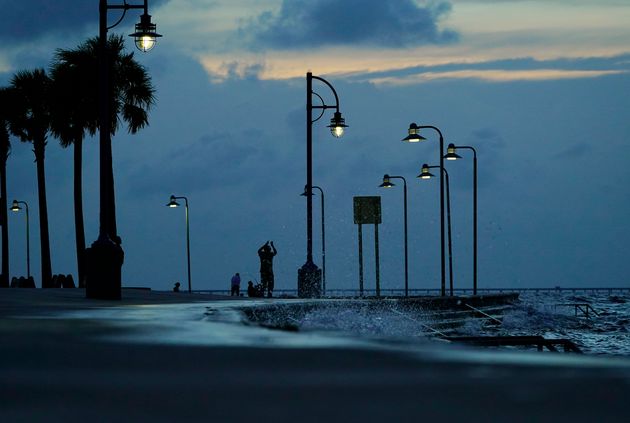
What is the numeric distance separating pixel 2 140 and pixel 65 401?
7666 centimetres

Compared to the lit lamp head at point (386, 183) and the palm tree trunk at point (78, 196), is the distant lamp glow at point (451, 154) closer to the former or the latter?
the lit lamp head at point (386, 183)

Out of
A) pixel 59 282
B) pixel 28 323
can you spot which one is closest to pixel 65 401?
pixel 28 323

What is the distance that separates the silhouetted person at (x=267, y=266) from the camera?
47062 mm

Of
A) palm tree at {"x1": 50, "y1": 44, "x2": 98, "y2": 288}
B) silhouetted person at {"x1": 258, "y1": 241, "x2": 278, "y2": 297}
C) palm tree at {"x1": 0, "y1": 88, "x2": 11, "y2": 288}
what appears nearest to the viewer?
silhouetted person at {"x1": 258, "y1": 241, "x2": 278, "y2": 297}

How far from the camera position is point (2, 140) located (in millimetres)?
78188

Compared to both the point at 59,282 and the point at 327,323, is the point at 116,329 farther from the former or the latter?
the point at 59,282

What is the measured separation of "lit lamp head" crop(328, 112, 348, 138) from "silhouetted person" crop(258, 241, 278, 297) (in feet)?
26.2

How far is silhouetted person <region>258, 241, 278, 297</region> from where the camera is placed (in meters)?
47.1

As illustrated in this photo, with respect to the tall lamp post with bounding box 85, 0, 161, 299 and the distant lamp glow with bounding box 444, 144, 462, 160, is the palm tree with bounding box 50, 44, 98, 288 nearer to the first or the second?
the distant lamp glow with bounding box 444, 144, 462, 160

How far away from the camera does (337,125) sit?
40.2 metres

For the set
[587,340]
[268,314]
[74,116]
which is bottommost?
[587,340]

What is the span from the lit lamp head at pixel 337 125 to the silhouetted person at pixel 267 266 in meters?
8.00

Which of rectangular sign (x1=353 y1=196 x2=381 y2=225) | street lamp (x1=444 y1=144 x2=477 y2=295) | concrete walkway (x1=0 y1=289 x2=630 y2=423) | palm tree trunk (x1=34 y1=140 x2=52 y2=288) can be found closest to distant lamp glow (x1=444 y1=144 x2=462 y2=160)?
street lamp (x1=444 y1=144 x2=477 y2=295)

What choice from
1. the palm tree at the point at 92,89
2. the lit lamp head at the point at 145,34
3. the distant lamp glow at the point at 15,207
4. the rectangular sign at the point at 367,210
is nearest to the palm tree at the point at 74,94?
the palm tree at the point at 92,89
